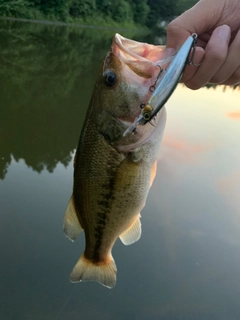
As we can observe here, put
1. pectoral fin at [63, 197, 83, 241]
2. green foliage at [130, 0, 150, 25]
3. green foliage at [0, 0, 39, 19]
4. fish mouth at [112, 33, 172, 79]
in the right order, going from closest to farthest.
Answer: fish mouth at [112, 33, 172, 79]
pectoral fin at [63, 197, 83, 241]
green foliage at [0, 0, 39, 19]
green foliage at [130, 0, 150, 25]

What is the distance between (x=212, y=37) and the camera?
57.3 inches

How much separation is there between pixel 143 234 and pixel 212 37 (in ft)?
10.3

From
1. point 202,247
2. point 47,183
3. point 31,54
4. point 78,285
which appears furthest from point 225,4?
point 31,54

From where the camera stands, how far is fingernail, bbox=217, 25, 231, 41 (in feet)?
4.76

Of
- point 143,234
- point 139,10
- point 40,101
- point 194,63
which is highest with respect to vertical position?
point 139,10

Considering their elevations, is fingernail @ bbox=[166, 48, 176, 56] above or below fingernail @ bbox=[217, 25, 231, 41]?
below

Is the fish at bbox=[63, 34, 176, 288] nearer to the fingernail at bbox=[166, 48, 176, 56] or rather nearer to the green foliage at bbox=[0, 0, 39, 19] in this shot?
the fingernail at bbox=[166, 48, 176, 56]

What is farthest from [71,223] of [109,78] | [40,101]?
[40,101]

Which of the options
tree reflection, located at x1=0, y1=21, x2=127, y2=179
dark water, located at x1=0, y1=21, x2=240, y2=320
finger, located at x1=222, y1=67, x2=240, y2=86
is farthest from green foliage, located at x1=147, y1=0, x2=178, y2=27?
finger, located at x1=222, y1=67, x2=240, y2=86

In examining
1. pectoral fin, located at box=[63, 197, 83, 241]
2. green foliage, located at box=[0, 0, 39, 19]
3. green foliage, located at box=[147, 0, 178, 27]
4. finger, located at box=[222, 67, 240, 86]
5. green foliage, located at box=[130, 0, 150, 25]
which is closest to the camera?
finger, located at box=[222, 67, 240, 86]

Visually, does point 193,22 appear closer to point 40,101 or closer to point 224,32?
point 224,32

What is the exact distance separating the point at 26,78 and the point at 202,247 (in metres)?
7.67

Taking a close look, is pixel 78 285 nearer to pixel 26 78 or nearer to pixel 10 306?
pixel 10 306

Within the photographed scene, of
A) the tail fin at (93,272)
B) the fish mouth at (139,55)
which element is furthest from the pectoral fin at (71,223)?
the fish mouth at (139,55)
